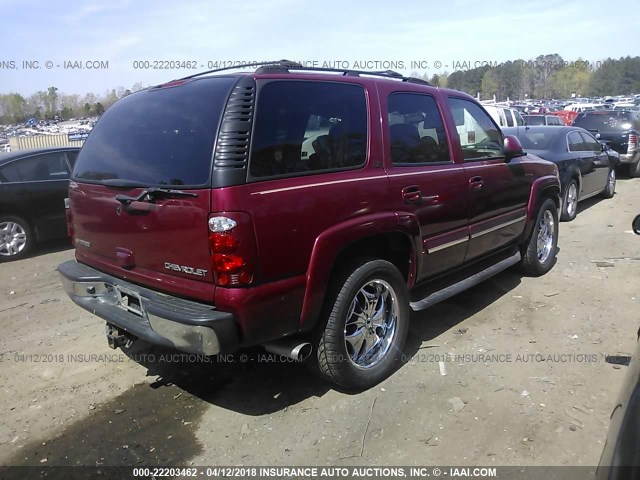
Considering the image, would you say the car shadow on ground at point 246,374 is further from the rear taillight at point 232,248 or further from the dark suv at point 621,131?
the dark suv at point 621,131

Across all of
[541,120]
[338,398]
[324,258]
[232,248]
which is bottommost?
[338,398]

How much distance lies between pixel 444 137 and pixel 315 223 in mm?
1765

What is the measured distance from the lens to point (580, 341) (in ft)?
13.7

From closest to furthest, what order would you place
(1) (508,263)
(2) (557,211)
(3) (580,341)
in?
(3) (580,341), (1) (508,263), (2) (557,211)

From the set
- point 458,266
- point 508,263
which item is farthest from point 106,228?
point 508,263

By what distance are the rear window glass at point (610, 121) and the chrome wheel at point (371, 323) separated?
13.2 m

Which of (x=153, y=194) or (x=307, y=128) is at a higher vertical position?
(x=307, y=128)

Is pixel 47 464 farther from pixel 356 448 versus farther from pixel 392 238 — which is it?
pixel 392 238

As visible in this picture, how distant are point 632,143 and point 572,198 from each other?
621 cm

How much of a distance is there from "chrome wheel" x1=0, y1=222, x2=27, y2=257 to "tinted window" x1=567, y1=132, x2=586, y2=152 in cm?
904

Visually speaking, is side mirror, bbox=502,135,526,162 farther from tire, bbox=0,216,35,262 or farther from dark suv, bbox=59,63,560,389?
tire, bbox=0,216,35,262

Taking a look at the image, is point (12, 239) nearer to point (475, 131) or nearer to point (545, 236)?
point (475, 131)

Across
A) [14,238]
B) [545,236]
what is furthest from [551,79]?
[14,238]

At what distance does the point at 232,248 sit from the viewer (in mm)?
2648
